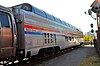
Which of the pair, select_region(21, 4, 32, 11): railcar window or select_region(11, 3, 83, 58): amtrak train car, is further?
select_region(21, 4, 32, 11): railcar window

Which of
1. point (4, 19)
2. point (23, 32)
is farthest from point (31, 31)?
point (4, 19)

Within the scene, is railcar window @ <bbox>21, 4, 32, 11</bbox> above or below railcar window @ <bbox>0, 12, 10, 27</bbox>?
above

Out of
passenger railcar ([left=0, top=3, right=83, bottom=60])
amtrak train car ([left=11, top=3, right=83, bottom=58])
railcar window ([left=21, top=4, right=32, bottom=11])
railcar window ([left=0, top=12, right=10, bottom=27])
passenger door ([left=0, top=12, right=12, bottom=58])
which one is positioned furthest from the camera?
railcar window ([left=21, top=4, right=32, bottom=11])

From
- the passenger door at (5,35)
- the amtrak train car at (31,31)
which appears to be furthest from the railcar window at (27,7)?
the passenger door at (5,35)

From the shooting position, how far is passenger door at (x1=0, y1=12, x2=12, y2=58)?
419 inches

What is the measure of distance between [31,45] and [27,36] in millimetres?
806

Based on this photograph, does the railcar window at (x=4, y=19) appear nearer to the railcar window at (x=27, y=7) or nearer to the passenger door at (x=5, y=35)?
the passenger door at (x=5, y=35)

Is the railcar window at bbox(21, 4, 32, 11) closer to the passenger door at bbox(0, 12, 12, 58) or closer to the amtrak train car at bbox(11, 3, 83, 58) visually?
the amtrak train car at bbox(11, 3, 83, 58)

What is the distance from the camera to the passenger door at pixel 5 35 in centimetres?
1064

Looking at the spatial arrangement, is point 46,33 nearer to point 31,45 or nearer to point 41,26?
point 41,26

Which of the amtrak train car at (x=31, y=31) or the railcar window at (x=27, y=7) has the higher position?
the railcar window at (x=27, y=7)

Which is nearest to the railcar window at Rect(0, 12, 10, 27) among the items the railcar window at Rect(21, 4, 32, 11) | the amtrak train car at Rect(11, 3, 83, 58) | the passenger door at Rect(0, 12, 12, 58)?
the passenger door at Rect(0, 12, 12, 58)

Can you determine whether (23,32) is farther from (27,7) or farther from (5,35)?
(27,7)

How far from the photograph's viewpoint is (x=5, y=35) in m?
10.9
